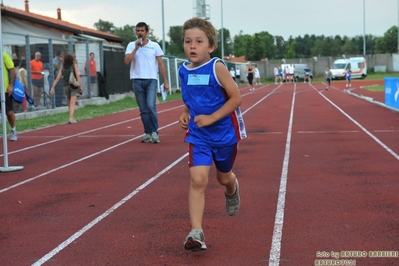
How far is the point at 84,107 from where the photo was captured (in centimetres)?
2458

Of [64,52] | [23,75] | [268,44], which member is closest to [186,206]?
[23,75]

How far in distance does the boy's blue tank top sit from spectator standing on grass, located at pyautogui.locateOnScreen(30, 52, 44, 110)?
16.1 meters

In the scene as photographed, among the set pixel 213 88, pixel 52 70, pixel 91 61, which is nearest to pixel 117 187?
pixel 213 88

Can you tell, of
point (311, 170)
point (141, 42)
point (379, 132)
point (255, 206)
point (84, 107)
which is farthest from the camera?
point (84, 107)

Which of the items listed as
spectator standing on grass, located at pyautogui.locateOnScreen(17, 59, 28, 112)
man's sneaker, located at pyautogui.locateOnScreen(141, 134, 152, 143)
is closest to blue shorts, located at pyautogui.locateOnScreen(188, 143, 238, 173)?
man's sneaker, located at pyautogui.locateOnScreen(141, 134, 152, 143)

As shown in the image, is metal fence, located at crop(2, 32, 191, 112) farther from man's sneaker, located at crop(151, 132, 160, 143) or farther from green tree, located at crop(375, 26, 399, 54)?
green tree, located at crop(375, 26, 399, 54)

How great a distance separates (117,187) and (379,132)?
6.97 m

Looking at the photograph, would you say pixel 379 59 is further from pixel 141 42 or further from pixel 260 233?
pixel 260 233

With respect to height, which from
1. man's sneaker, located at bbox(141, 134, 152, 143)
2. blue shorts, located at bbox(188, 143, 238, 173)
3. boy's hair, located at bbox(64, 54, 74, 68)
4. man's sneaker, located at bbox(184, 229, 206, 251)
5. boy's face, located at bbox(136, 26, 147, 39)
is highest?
boy's face, located at bbox(136, 26, 147, 39)

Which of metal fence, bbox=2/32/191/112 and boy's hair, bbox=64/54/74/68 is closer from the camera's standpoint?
boy's hair, bbox=64/54/74/68

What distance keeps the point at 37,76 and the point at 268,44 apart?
14041 cm

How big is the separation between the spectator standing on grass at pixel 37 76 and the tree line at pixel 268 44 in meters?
41.8

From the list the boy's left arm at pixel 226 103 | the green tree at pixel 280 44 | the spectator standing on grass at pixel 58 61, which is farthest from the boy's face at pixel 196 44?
the green tree at pixel 280 44

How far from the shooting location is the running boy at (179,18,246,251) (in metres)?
5.02
